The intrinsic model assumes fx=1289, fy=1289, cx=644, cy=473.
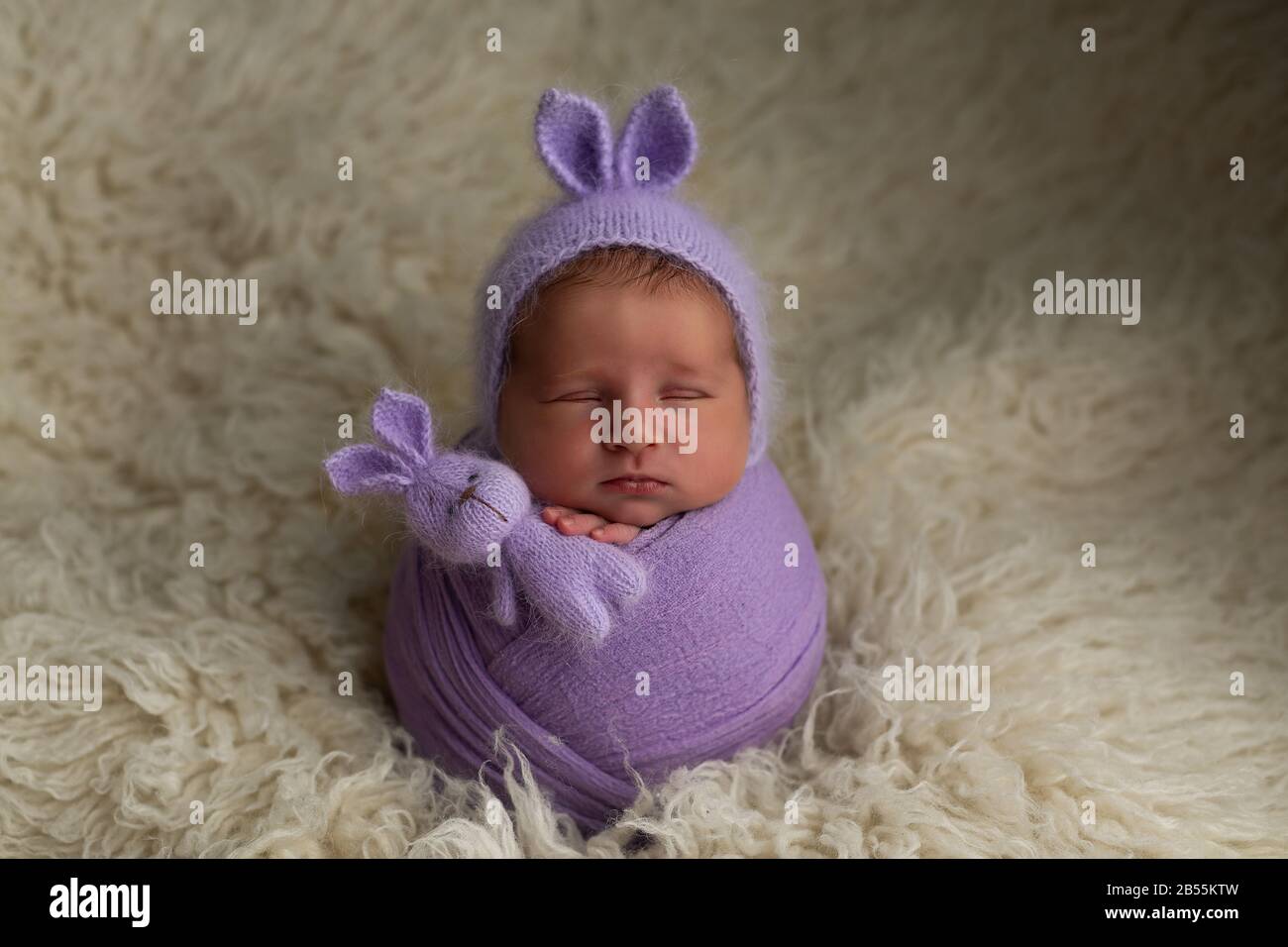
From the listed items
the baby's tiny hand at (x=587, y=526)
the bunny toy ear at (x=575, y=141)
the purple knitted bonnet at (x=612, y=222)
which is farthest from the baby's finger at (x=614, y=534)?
the bunny toy ear at (x=575, y=141)

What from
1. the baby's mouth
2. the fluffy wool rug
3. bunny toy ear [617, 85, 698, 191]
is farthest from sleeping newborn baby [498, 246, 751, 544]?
the fluffy wool rug

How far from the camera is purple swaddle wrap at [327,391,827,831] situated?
1130 mm

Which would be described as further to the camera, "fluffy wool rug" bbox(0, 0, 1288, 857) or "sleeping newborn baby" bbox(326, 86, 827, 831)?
"fluffy wool rug" bbox(0, 0, 1288, 857)

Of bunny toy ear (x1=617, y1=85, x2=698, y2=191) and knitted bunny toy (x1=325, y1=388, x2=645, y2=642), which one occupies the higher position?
bunny toy ear (x1=617, y1=85, x2=698, y2=191)

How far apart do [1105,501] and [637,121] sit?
0.75 metres

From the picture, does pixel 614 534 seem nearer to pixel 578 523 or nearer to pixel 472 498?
pixel 578 523

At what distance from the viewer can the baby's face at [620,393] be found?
1157mm

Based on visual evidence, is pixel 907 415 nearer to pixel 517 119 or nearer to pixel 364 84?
pixel 517 119

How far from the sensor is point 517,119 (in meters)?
1.69

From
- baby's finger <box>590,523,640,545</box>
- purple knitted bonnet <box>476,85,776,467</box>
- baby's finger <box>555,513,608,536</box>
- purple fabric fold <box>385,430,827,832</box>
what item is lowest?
purple fabric fold <box>385,430,827,832</box>

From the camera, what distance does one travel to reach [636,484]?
117cm

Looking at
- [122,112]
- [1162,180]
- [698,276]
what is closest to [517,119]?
[122,112]

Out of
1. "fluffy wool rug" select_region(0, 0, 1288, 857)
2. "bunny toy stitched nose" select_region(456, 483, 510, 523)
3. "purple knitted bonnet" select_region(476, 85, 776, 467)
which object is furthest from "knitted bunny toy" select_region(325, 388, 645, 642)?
"fluffy wool rug" select_region(0, 0, 1288, 857)

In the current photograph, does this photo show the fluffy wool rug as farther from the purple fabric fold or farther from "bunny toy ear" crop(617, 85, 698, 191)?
"bunny toy ear" crop(617, 85, 698, 191)
